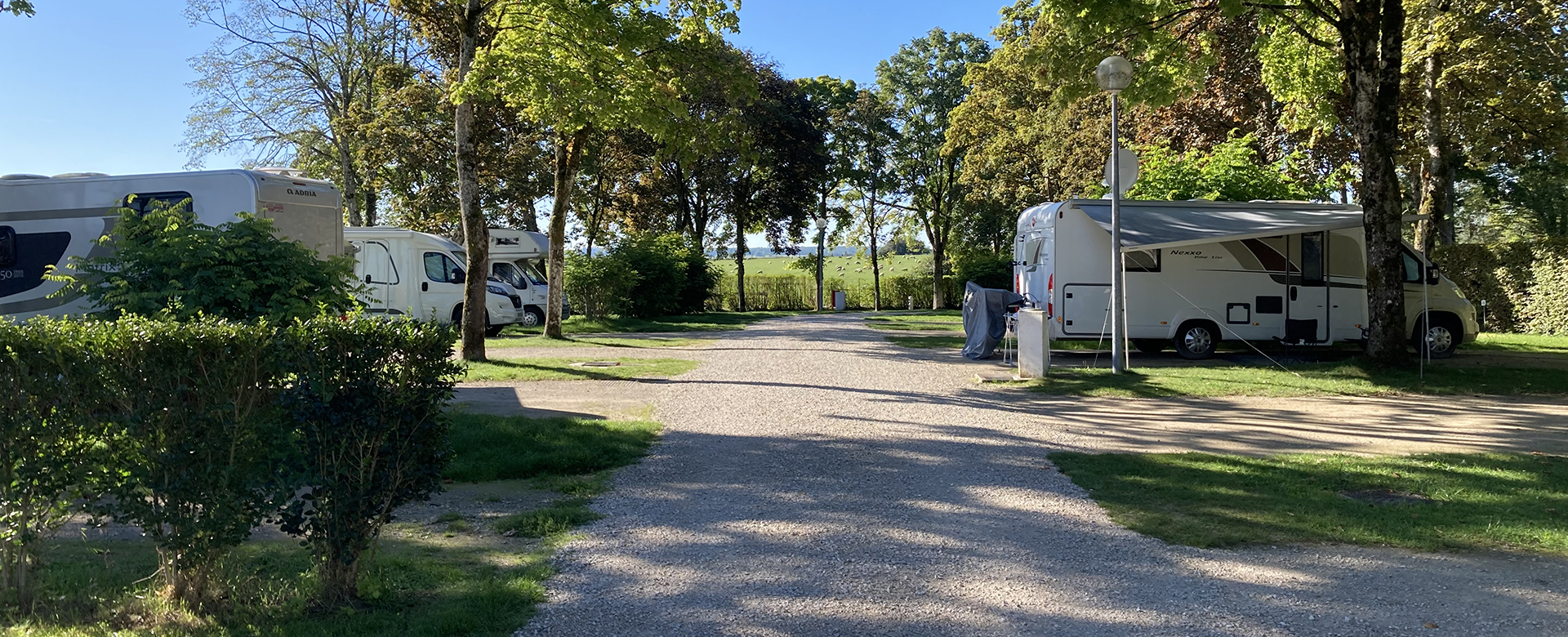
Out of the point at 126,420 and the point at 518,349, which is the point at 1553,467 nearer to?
the point at 126,420

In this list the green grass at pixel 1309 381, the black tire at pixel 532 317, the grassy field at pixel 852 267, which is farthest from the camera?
the grassy field at pixel 852 267

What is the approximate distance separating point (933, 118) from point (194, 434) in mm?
42468

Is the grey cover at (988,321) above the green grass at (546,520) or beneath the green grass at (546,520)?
above

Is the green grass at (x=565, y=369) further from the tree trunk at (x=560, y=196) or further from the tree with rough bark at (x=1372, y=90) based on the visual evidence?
the tree with rough bark at (x=1372, y=90)

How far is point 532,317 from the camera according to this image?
77.7 ft

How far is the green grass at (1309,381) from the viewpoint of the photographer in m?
11.9

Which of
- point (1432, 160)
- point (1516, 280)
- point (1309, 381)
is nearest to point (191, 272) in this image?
point (1309, 381)

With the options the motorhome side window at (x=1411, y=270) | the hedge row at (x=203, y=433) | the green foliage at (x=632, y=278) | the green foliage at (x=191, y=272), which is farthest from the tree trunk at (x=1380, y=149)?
the green foliage at (x=632, y=278)

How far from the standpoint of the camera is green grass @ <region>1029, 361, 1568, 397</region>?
11852mm

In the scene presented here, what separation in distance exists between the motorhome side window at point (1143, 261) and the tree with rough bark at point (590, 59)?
7.58 m

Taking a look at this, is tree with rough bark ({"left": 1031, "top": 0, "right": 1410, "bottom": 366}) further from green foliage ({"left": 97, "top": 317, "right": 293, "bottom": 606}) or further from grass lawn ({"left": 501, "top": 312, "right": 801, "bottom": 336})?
grass lawn ({"left": 501, "top": 312, "right": 801, "bottom": 336})

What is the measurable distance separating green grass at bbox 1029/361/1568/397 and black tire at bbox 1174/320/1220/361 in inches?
78.3

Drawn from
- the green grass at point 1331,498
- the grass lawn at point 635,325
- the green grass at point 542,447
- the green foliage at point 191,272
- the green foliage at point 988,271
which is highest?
the green foliage at point 988,271

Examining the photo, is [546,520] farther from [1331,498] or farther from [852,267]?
[852,267]
